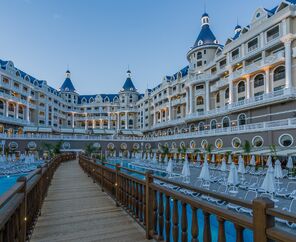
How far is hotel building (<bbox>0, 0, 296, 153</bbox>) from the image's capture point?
24016mm

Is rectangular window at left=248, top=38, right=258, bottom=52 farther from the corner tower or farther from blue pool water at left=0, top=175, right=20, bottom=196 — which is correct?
blue pool water at left=0, top=175, right=20, bottom=196

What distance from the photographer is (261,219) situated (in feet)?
5.44

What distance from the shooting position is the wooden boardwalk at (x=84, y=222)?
4.10 metres

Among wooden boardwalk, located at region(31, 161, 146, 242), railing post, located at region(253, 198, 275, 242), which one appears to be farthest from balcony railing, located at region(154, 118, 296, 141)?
railing post, located at region(253, 198, 275, 242)

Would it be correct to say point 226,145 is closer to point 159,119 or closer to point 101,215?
point 101,215

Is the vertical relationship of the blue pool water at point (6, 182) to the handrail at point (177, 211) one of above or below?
below

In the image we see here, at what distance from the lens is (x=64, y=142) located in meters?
44.2

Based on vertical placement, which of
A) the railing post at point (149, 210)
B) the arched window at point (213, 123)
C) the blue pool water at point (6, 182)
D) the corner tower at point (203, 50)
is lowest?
the blue pool water at point (6, 182)

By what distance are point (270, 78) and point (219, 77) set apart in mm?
10141

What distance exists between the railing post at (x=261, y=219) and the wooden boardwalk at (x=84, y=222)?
2.74 meters

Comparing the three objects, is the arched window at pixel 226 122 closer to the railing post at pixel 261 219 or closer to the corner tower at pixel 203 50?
the corner tower at pixel 203 50

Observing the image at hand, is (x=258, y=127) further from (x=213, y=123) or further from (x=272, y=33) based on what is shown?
(x=272, y=33)

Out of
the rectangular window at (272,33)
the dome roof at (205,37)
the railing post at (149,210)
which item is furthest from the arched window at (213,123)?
the railing post at (149,210)

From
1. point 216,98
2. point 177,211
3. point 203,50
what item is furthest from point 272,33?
point 177,211
